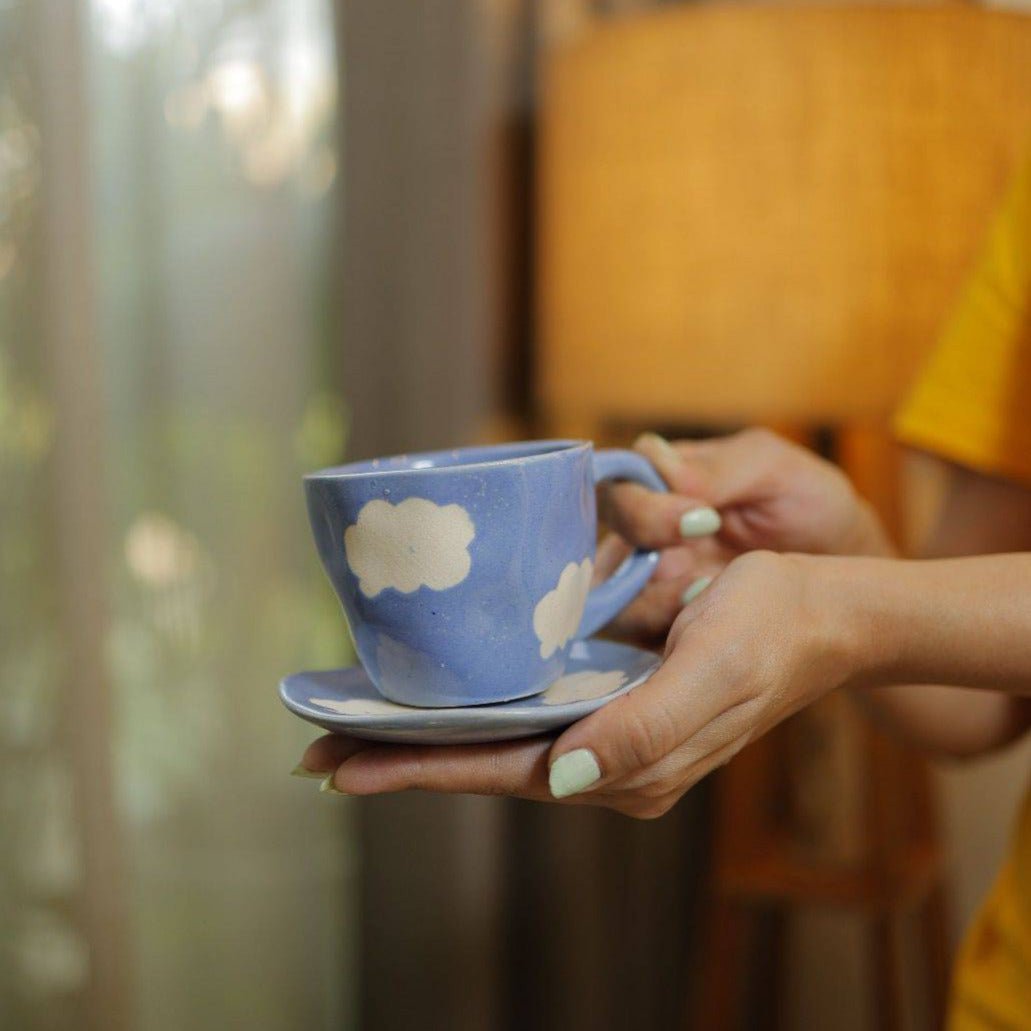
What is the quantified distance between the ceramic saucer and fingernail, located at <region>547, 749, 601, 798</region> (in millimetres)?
19

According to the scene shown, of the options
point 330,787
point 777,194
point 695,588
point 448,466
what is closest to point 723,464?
point 695,588

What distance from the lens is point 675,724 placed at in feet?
1.53

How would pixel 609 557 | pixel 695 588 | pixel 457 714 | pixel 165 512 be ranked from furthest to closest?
1. pixel 165 512
2. pixel 609 557
3. pixel 695 588
4. pixel 457 714

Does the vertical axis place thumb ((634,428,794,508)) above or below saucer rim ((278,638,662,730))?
above

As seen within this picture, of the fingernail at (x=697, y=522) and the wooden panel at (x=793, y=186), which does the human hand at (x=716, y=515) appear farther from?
the wooden panel at (x=793, y=186)

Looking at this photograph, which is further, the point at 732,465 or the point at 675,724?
the point at 732,465

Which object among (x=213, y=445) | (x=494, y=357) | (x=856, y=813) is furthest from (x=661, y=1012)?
(x=213, y=445)

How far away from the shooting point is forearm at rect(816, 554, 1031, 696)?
1.73ft

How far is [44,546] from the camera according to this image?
85cm

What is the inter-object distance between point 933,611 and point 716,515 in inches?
5.4

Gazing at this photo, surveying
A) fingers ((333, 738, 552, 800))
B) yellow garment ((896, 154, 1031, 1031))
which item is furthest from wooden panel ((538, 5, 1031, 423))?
fingers ((333, 738, 552, 800))

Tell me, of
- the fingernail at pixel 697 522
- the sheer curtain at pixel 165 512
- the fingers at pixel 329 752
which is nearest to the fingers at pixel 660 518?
the fingernail at pixel 697 522

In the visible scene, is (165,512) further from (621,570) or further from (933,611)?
(933,611)

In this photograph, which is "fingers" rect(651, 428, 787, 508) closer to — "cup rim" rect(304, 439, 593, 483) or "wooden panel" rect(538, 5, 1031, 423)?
"cup rim" rect(304, 439, 593, 483)
